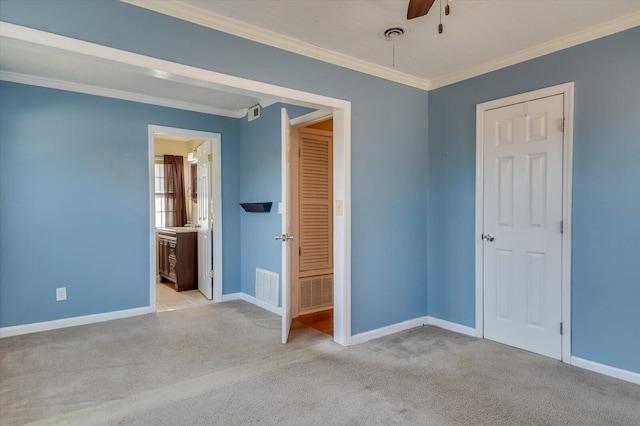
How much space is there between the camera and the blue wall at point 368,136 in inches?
87.8

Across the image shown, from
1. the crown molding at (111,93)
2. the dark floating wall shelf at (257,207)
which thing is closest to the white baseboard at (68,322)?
the dark floating wall shelf at (257,207)

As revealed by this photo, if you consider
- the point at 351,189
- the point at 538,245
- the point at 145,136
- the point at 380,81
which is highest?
the point at 380,81

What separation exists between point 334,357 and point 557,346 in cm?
174

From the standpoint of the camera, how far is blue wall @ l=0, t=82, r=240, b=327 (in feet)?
11.5

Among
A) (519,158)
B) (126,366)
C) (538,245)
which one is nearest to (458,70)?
(519,158)

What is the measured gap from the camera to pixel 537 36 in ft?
8.94

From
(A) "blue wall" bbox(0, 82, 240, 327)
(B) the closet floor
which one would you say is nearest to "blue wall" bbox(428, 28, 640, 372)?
(B) the closet floor

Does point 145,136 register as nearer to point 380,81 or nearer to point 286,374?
point 380,81

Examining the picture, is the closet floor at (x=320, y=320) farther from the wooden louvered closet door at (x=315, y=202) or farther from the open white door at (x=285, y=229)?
the open white door at (x=285, y=229)

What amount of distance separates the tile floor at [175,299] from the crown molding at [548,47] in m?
3.81

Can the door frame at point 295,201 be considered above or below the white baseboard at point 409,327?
above

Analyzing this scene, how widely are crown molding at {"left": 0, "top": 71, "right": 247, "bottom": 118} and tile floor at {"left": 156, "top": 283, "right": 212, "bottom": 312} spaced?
241 cm

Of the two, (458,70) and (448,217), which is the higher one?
(458,70)

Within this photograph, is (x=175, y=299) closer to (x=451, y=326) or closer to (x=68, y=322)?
(x=68, y=322)
